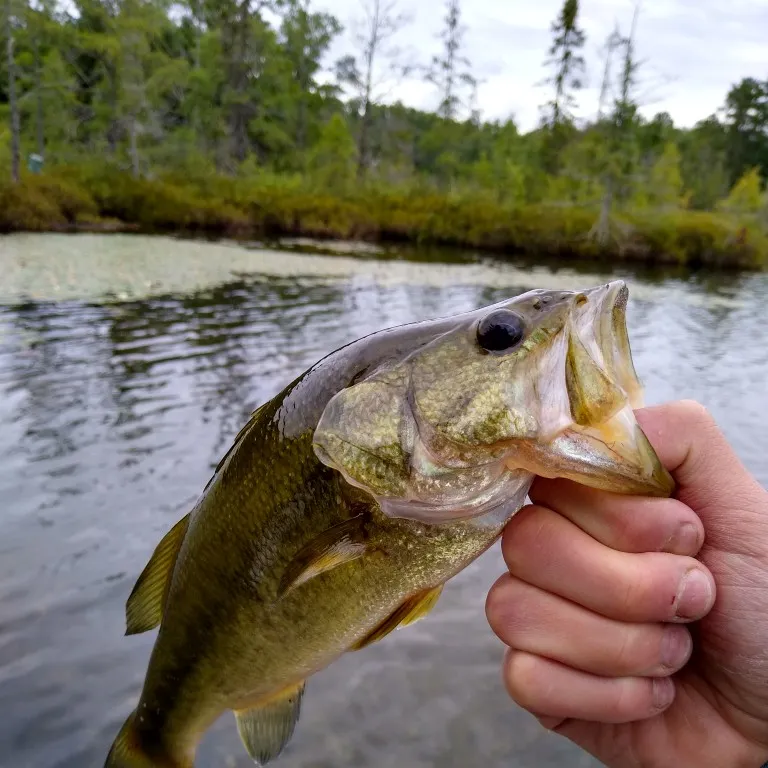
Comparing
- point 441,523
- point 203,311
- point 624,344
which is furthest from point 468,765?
point 203,311

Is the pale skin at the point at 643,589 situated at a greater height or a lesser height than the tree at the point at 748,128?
lesser

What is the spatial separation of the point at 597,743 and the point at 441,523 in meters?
1.04

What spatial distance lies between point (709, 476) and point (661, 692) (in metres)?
0.54

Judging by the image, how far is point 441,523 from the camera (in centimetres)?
145

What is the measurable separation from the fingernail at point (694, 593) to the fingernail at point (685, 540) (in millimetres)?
51

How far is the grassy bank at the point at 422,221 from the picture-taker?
92.2ft

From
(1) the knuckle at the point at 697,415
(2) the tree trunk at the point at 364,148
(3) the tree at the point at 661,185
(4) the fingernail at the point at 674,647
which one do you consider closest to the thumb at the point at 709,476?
(1) the knuckle at the point at 697,415

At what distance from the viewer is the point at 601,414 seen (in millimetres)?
1257

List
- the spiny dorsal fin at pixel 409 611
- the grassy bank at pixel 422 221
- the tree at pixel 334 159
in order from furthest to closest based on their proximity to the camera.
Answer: the tree at pixel 334 159 → the grassy bank at pixel 422 221 → the spiny dorsal fin at pixel 409 611

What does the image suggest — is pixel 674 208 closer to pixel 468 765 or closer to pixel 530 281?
pixel 530 281

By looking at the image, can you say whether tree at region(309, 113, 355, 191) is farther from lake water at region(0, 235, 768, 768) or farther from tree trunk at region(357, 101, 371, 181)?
lake water at region(0, 235, 768, 768)

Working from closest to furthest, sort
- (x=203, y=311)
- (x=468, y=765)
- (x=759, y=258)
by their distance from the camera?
(x=468, y=765)
(x=203, y=311)
(x=759, y=258)

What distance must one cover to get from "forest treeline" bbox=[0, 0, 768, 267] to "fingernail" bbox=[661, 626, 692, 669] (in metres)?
24.1

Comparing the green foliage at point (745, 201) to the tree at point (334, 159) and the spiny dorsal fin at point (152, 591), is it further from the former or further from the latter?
the spiny dorsal fin at point (152, 591)
